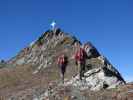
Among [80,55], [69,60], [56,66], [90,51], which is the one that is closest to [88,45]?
[90,51]

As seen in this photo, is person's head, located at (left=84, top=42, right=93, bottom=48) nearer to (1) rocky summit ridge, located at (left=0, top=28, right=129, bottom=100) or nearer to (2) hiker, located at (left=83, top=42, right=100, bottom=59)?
(2) hiker, located at (left=83, top=42, right=100, bottom=59)

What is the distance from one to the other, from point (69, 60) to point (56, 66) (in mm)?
3709

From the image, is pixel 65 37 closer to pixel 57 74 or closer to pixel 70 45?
pixel 70 45

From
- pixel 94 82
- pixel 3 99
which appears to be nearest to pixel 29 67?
pixel 3 99

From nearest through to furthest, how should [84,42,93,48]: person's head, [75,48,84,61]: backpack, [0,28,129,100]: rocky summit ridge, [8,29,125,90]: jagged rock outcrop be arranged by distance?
[75,48,84,61]: backpack, [0,28,129,100]: rocky summit ridge, [8,29,125,90]: jagged rock outcrop, [84,42,93,48]: person's head

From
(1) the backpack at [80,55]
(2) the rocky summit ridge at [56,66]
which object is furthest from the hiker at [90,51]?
(1) the backpack at [80,55]

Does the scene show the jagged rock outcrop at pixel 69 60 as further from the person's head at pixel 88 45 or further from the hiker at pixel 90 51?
the person's head at pixel 88 45

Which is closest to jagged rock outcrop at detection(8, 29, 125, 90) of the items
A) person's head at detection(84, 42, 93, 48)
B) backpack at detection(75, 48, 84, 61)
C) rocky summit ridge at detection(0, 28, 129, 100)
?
rocky summit ridge at detection(0, 28, 129, 100)

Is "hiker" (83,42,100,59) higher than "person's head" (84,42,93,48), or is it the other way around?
"person's head" (84,42,93,48)

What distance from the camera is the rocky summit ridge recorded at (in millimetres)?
45562

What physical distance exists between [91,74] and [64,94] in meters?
9.94

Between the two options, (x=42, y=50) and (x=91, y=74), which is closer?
(x=91, y=74)

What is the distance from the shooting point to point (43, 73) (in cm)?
7394

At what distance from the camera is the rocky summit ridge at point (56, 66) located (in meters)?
45.6
